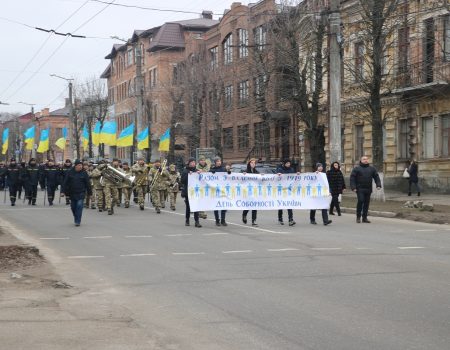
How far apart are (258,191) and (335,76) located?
7245 mm

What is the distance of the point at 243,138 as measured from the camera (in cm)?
5222

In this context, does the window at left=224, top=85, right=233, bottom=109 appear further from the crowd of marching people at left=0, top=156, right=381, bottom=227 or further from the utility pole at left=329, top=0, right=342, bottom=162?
the utility pole at left=329, top=0, right=342, bottom=162

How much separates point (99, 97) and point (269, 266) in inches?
2780

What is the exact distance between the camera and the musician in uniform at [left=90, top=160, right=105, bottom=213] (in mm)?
24297

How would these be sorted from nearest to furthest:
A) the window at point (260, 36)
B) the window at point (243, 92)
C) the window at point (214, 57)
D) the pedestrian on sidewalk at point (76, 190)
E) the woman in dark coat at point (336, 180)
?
1. the pedestrian on sidewalk at point (76, 190)
2. the woman in dark coat at point (336, 180)
3. the window at point (260, 36)
4. the window at point (243, 92)
5. the window at point (214, 57)

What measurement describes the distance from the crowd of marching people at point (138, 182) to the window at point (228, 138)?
25.7 metres

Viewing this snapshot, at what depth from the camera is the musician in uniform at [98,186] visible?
24297 millimetres

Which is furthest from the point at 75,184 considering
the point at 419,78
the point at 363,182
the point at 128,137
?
the point at 128,137

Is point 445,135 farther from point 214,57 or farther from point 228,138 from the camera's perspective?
point 214,57

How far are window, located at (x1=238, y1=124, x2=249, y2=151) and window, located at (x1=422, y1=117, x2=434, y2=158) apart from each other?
61.0 feet

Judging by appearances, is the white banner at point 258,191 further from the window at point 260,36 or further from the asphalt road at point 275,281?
the window at point 260,36

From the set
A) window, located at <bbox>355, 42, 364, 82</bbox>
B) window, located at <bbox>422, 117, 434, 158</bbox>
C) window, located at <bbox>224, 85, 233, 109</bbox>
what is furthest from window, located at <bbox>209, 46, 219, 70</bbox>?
window, located at <bbox>422, 117, 434, 158</bbox>

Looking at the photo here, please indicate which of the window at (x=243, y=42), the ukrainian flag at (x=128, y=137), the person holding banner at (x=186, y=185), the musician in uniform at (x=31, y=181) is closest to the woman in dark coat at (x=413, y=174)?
the person holding banner at (x=186, y=185)

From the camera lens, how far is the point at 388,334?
652cm
